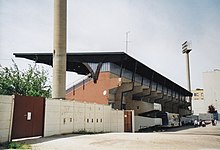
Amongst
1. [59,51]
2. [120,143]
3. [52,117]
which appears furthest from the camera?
[59,51]

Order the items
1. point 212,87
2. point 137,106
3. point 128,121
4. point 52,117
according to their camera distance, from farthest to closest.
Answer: point 212,87 → point 137,106 → point 128,121 → point 52,117

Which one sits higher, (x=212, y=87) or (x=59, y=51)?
(x=212, y=87)

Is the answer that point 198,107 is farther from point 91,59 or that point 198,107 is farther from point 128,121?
point 128,121

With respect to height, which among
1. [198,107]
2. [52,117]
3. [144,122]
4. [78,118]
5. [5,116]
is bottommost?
[144,122]

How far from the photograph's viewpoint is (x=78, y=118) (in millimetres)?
23656

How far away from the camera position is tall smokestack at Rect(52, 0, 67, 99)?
1145 inches

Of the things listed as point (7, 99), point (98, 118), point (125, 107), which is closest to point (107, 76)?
point (125, 107)

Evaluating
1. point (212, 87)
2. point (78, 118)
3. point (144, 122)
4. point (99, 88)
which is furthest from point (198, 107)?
point (78, 118)

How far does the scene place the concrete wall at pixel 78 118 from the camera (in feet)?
64.8

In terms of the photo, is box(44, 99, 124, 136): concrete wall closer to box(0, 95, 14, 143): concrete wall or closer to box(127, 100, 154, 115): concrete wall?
box(0, 95, 14, 143): concrete wall

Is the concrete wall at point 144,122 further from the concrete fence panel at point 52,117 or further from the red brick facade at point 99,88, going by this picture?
the concrete fence panel at point 52,117

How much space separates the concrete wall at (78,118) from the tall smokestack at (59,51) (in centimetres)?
481

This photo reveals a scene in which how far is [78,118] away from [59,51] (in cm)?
869

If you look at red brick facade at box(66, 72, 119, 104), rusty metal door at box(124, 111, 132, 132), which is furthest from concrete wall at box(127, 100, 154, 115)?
rusty metal door at box(124, 111, 132, 132)
